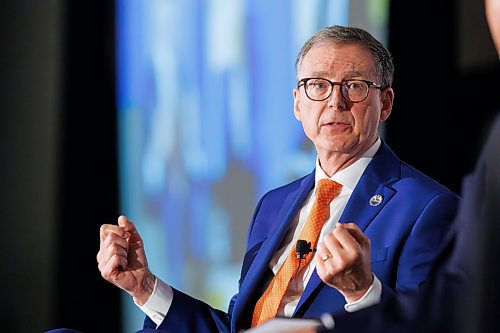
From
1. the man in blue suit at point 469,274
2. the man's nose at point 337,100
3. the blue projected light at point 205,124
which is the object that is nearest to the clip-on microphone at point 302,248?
the man's nose at point 337,100

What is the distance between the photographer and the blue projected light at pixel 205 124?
416 cm

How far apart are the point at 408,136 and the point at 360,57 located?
1.22 m

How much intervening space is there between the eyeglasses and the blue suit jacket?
0.57 feet

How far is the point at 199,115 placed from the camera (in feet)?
14.4

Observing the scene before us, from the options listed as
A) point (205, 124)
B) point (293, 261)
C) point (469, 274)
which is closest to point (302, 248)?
point (293, 261)

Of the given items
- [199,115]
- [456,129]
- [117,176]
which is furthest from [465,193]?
[117,176]

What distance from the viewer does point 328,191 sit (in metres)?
2.60

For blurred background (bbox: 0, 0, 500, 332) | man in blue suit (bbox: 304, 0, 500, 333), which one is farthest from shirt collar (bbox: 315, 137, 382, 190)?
man in blue suit (bbox: 304, 0, 500, 333)

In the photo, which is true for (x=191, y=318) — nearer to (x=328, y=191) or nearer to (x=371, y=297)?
(x=328, y=191)

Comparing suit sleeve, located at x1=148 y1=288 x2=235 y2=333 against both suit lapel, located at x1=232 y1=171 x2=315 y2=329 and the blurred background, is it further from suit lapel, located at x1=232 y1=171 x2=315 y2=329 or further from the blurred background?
the blurred background

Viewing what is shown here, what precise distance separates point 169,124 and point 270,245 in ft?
6.47

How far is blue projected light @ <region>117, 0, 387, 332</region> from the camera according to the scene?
4156 millimetres

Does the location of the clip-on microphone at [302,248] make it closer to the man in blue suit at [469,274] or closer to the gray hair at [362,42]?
the gray hair at [362,42]

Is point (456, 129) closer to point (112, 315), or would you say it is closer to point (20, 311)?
point (112, 315)
